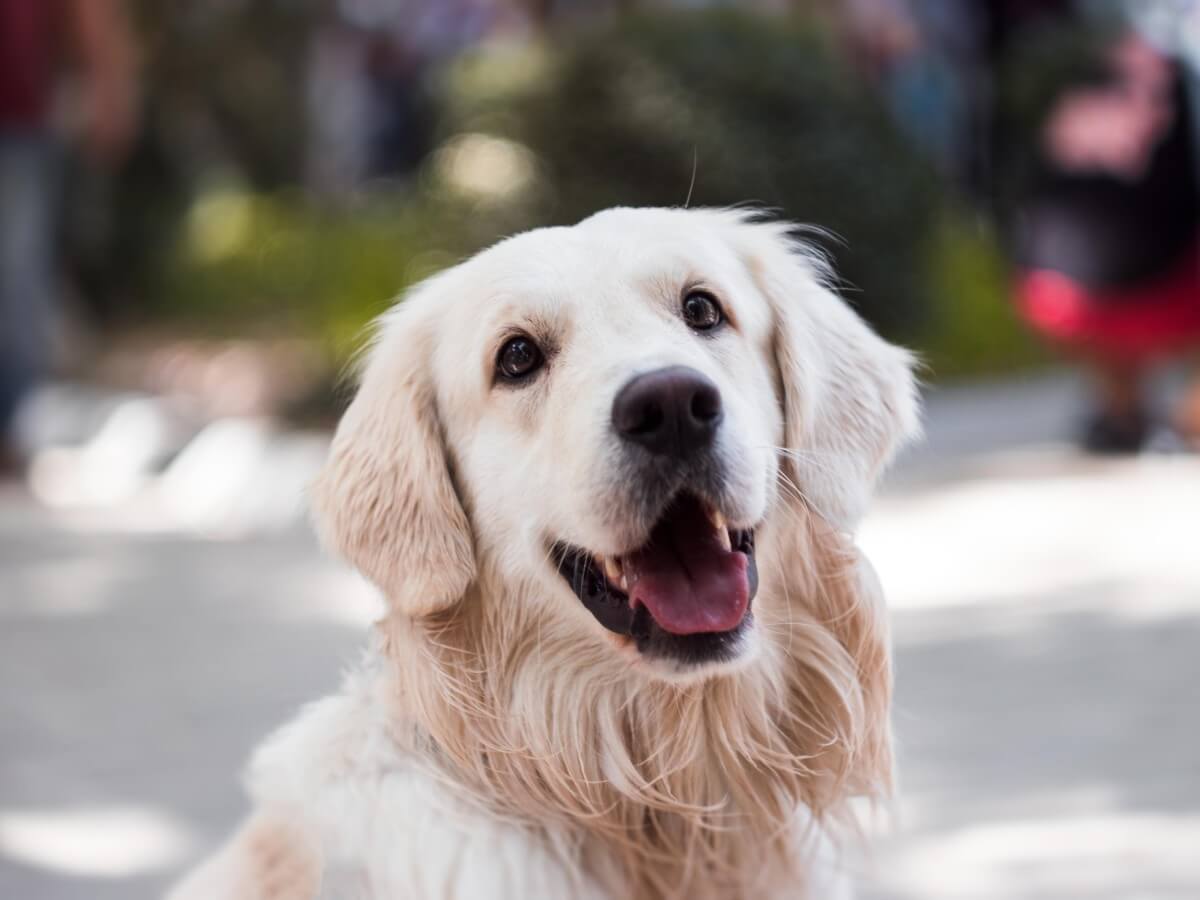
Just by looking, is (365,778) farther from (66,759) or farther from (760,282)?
(66,759)

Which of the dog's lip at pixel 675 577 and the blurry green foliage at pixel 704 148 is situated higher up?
the blurry green foliage at pixel 704 148

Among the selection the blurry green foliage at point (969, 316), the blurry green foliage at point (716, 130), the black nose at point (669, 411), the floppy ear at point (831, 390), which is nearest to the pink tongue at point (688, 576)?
the black nose at point (669, 411)

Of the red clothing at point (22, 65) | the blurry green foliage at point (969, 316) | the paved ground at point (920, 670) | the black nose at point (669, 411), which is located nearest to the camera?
the black nose at point (669, 411)

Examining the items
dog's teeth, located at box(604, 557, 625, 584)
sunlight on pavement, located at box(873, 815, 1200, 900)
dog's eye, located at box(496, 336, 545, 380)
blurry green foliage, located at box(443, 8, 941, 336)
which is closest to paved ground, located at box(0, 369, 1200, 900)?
sunlight on pavement, located at box(873, 815, 1200, 900)

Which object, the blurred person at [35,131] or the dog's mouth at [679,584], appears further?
the blurred person at [35,131]

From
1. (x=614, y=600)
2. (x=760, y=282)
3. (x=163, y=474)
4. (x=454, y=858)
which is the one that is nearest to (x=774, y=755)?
(x=614, y=600)

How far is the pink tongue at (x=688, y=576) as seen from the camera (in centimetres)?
274

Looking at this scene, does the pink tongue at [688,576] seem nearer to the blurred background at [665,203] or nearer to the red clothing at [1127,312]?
the blurred background at [665,203]

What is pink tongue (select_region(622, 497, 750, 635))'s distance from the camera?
2.74 metres

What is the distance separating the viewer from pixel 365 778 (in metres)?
2.83

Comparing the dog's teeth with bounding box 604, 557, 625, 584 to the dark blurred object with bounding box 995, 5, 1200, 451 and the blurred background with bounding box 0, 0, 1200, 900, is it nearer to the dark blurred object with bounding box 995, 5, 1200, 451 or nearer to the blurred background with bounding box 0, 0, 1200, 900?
the blurred background with bounding box 0, 0, 1200, 900

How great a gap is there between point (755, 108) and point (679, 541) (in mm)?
7358

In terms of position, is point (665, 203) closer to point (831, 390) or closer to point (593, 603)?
point (831, 390)

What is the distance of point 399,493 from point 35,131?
234 inches
